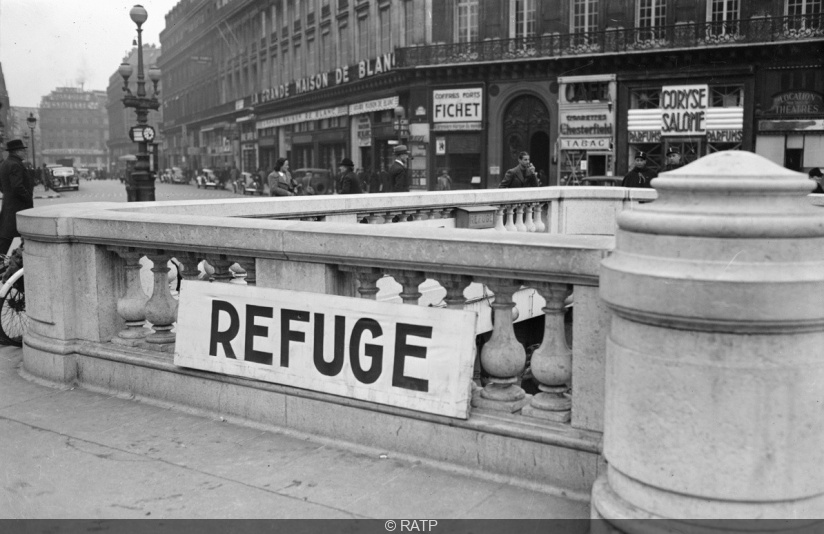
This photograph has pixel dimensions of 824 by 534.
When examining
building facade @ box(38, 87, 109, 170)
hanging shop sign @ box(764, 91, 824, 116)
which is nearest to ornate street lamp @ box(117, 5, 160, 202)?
hanging shop sign @ box(764, 91, 824, 116)

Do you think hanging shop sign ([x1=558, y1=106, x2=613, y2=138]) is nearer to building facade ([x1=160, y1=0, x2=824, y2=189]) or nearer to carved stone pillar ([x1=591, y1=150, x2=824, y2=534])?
building facade ([x1=160, y1=0, x2=824, y2=189])

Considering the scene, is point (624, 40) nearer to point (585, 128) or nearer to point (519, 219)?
point (585, 128)

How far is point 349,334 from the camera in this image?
4395mm

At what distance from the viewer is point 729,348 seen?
2932mm

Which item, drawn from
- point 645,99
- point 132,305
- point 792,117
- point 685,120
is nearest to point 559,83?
point 645,99

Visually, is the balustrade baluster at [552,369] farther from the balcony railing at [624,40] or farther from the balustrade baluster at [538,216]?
the balcony railing at [624,40]

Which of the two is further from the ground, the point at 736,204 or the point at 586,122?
the point at 586,122

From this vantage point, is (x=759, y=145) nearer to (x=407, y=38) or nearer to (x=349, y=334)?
(x=407, y=38)

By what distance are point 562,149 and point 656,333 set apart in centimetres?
3380

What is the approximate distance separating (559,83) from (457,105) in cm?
507

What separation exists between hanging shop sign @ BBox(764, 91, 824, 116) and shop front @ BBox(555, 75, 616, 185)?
240 inches

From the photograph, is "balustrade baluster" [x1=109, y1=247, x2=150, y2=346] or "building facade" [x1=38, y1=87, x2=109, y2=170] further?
"building facade" [x1=38, y1=87, x2=109, y2=170]

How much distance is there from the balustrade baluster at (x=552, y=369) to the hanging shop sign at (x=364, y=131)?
137 ft

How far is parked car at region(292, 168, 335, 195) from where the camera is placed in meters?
41.3
